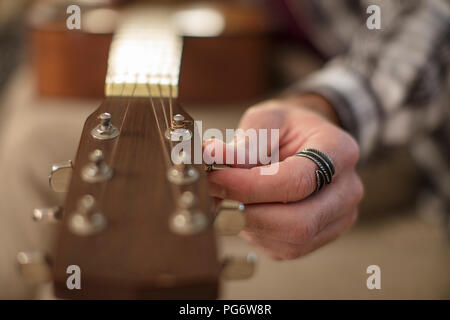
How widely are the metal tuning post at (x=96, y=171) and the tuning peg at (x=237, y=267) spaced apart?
0.11 metres

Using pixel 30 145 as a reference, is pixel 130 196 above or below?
below

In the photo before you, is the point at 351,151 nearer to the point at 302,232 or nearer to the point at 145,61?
the point at 302,232

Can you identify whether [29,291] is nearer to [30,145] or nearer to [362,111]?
[30,145]

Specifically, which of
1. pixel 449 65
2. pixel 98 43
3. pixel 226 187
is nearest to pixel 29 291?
pixel 98 43

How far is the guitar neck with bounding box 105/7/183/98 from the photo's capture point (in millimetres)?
509

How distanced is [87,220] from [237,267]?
0.10 m

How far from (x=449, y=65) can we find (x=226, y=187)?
498mm

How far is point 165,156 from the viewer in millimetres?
395

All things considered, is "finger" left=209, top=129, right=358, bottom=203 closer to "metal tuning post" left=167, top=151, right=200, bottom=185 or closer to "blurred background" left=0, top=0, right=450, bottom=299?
"metal tuning post" left=167, top=151, right=200, bottom=185

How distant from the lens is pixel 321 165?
1.49 ft

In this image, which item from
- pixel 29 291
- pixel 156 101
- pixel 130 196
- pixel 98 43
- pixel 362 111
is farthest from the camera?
pixel 98 43

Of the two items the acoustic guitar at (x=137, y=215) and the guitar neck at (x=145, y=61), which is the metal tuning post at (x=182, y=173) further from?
the guitar neck at (x=145, y=61)

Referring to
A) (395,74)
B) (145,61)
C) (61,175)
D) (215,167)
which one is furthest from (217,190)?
(395,74)

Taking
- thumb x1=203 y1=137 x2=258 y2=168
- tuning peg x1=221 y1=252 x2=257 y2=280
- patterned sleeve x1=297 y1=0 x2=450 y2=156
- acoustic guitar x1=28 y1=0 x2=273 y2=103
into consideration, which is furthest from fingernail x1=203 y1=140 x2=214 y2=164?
acoustic guitar x1=28 y1=0 x2=273 y2=103
